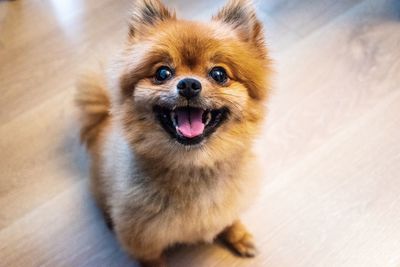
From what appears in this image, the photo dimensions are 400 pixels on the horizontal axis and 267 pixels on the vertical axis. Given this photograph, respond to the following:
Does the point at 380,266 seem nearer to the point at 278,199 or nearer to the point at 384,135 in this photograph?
the point at 278,199

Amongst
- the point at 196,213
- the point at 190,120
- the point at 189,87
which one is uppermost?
the point at 189,87

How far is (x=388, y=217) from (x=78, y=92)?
1.07m

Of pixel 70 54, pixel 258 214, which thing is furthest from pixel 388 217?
pixel 70 54

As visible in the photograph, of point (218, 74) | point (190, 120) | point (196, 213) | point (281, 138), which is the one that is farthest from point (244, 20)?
point (281, 138)

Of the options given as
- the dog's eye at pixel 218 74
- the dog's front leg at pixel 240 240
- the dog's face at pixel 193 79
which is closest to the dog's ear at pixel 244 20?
the dog's face at pixel 193 79

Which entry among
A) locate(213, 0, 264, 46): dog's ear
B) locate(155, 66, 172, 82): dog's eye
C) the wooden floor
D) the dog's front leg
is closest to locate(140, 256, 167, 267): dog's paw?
the wooden floor

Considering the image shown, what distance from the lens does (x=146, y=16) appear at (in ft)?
3.71

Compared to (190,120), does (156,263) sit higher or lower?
lower

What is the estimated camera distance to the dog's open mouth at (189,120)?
1052 millimetres

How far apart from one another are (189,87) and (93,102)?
0.54m

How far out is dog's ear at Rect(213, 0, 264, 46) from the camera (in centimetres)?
111

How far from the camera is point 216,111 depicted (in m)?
1.06

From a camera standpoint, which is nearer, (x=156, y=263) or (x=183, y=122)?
(x=183, y=122)

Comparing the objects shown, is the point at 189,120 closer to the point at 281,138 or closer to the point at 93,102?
the point at 93,102
